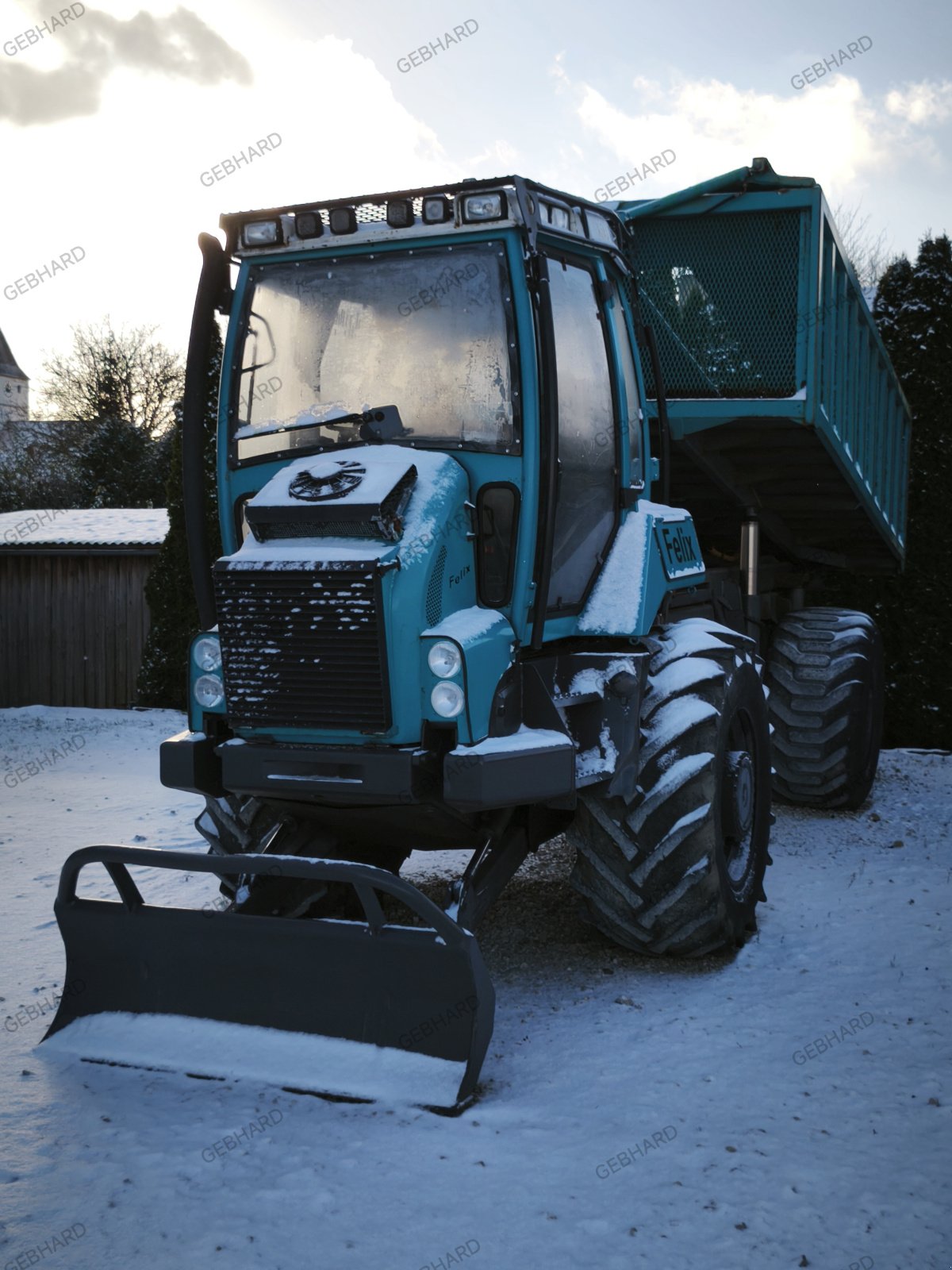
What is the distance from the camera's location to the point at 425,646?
3.98 m

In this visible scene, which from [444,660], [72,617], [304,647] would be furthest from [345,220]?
[72,617]

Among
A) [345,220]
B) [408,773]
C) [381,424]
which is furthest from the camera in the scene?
[345,220]

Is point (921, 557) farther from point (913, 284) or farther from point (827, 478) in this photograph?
point (827, 478)

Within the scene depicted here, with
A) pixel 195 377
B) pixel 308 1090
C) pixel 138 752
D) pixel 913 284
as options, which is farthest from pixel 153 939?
pixel 913 284

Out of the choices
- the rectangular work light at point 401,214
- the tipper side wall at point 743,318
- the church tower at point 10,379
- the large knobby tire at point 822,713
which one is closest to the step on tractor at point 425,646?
the rectangular work light at point 401,214

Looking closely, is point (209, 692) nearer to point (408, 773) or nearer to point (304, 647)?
point (304, 647)

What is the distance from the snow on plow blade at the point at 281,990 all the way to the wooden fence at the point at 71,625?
13271mm

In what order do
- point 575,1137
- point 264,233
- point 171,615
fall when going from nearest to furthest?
point 575,1137
point 264,233
point 171,615

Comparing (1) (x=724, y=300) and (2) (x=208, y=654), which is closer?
(2) (x=208, y=654)

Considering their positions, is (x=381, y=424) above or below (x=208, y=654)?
above

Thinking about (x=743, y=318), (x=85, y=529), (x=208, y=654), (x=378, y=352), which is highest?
(x=743, y=318)

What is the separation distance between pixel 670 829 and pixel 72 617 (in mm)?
14386

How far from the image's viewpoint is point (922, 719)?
1141 cm

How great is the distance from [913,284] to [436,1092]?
10.3 m
